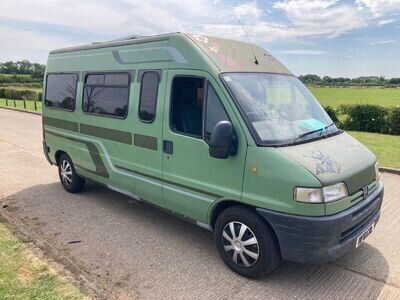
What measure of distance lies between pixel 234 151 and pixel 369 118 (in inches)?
534

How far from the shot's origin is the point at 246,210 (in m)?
3.70

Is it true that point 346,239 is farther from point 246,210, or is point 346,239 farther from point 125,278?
point 125,278

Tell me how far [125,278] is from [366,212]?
8.72 ft

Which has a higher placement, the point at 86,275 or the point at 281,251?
the point at 281,251

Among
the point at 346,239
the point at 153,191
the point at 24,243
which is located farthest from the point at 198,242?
the point at 24,243

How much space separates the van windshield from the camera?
3646mm

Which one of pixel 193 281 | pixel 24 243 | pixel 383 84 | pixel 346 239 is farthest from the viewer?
pixel 383 84

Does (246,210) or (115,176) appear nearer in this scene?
(246,210)

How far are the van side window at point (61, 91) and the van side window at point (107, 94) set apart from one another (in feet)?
1.39

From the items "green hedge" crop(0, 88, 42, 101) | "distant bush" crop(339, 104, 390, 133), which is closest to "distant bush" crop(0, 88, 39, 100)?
"green hedge" crop(0, 88, 42, 101)

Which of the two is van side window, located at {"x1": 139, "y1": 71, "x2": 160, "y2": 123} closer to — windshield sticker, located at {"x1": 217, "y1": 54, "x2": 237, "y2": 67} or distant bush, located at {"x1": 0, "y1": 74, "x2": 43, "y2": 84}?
windshield sticker, located at {"x1": 217, "y1": 54, "x2": 237, "y2": 67}

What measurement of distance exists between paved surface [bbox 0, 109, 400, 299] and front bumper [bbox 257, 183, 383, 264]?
45cm

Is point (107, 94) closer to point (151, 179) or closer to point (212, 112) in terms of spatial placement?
point (151, 179)

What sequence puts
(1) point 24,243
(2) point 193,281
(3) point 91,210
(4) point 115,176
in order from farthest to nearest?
1. (3) point 91,210
2. (4) point 115,176
3. (1) point 24,243
4. (2) point 193,281
